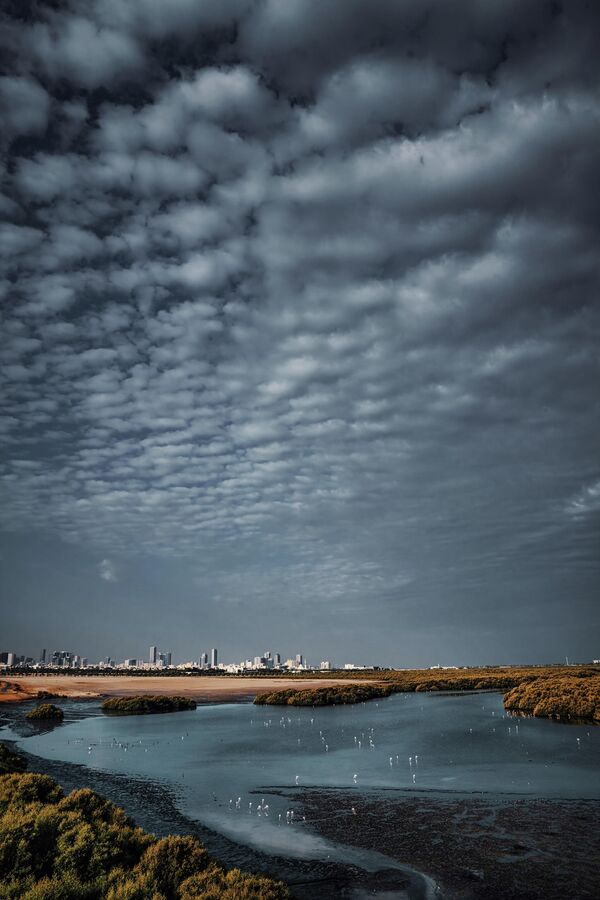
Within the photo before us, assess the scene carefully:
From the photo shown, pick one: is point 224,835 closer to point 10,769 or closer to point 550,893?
point 550,893

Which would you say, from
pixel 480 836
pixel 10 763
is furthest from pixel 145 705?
pixel 480 836

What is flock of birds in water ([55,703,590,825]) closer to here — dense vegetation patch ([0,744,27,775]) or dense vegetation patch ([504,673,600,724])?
dense vegetation patch ([504,673,600,724])

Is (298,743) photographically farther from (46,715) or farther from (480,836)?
(46,715)

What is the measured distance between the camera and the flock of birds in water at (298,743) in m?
27.8

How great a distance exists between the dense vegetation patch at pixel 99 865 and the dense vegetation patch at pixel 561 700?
59.1 meters

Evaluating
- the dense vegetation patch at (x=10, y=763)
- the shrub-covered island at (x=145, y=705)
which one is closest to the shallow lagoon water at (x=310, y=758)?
the dense vegetation patch at (x=10, y=763)

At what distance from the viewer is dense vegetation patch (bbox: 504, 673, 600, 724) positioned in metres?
66.0

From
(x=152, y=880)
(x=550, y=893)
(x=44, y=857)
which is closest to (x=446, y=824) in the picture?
(x=550, y=893)

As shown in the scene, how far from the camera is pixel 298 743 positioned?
169ft

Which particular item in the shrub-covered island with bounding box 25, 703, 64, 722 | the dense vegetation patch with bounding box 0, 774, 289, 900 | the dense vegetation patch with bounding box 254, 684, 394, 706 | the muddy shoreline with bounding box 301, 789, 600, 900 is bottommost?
the dense vegetation patch with bounding box 254, 684, 394, 706

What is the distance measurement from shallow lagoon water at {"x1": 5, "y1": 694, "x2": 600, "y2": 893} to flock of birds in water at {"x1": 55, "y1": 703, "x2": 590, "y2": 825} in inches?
3.6

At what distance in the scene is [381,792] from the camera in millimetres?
31078

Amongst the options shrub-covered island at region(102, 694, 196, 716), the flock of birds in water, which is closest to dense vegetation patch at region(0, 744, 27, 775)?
the flock of birds in water

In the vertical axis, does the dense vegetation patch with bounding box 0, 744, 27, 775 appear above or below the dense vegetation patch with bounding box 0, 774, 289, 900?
below
